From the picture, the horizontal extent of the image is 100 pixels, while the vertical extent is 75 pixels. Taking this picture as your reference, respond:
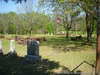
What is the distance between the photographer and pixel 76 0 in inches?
923

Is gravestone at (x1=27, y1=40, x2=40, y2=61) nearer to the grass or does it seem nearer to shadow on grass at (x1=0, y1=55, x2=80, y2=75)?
shadow on grass at (x1=0, y1=55, x2=80, y2=75)

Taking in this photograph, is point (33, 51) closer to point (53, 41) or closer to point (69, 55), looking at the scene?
point (69, 55)

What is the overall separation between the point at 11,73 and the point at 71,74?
2.90 m

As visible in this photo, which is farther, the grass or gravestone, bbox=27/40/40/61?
gravestone, bbox=27/40/40/61

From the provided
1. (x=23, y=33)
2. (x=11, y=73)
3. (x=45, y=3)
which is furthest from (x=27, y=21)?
(x=11, y=73)

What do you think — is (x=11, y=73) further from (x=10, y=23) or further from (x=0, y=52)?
(x=10, y=23)

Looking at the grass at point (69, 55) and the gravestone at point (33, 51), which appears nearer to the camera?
the grass at point (69, 55)

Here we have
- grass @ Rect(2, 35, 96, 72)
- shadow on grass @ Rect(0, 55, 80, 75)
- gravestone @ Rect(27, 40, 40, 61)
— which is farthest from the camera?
gravestone @ Rect(27, 40, 40, 61)

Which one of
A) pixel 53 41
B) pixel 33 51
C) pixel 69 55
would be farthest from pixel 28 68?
pixel 53 41

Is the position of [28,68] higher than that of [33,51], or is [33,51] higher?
[33,51]

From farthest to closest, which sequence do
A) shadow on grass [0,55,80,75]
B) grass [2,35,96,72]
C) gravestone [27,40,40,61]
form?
gravestone [27,40,40,61]
grass [2,35,96,72]
shadow on grass [0,55,80,75]

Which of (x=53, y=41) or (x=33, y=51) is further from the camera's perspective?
(x=53, y=41)

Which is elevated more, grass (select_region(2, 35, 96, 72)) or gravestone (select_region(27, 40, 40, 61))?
gravestone (select_region(27, 40, 40, 61))

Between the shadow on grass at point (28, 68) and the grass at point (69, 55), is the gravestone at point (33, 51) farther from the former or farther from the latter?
the grass at point (69, 55)
